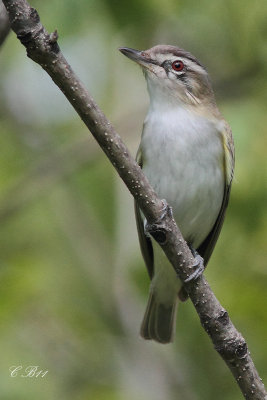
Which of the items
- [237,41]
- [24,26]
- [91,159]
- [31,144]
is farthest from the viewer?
[31,144]

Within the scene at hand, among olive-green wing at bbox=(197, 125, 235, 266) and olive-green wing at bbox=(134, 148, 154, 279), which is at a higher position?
olive-green wing at bbox=(197, 125, 235, 266)

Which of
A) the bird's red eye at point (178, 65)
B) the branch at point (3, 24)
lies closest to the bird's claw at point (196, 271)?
the branch at point (3, 24)

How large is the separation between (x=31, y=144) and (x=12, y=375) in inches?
112

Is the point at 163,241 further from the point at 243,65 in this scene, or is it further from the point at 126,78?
the point at 126,78

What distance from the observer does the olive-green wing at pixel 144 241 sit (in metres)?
5.97

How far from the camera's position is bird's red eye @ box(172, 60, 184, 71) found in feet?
19.3

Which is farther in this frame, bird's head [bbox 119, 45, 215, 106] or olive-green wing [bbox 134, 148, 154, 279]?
olive-green wing [bbox 134, 148, 154, 279]

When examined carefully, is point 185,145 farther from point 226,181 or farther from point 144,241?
point 144,241

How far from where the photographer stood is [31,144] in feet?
26.4

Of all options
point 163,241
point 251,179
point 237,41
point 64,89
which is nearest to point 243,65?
point 237,41

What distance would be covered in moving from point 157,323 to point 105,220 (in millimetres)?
1740

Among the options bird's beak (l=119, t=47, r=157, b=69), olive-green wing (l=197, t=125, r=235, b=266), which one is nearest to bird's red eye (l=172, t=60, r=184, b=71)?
bird's beak (l=119, t=47, r=157, b=69)

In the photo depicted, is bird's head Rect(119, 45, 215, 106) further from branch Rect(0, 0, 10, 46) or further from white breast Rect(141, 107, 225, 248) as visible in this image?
branch Rect(0, 0, 10, 46)

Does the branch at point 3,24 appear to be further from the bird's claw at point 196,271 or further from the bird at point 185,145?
the bird's claw at point 196,271
